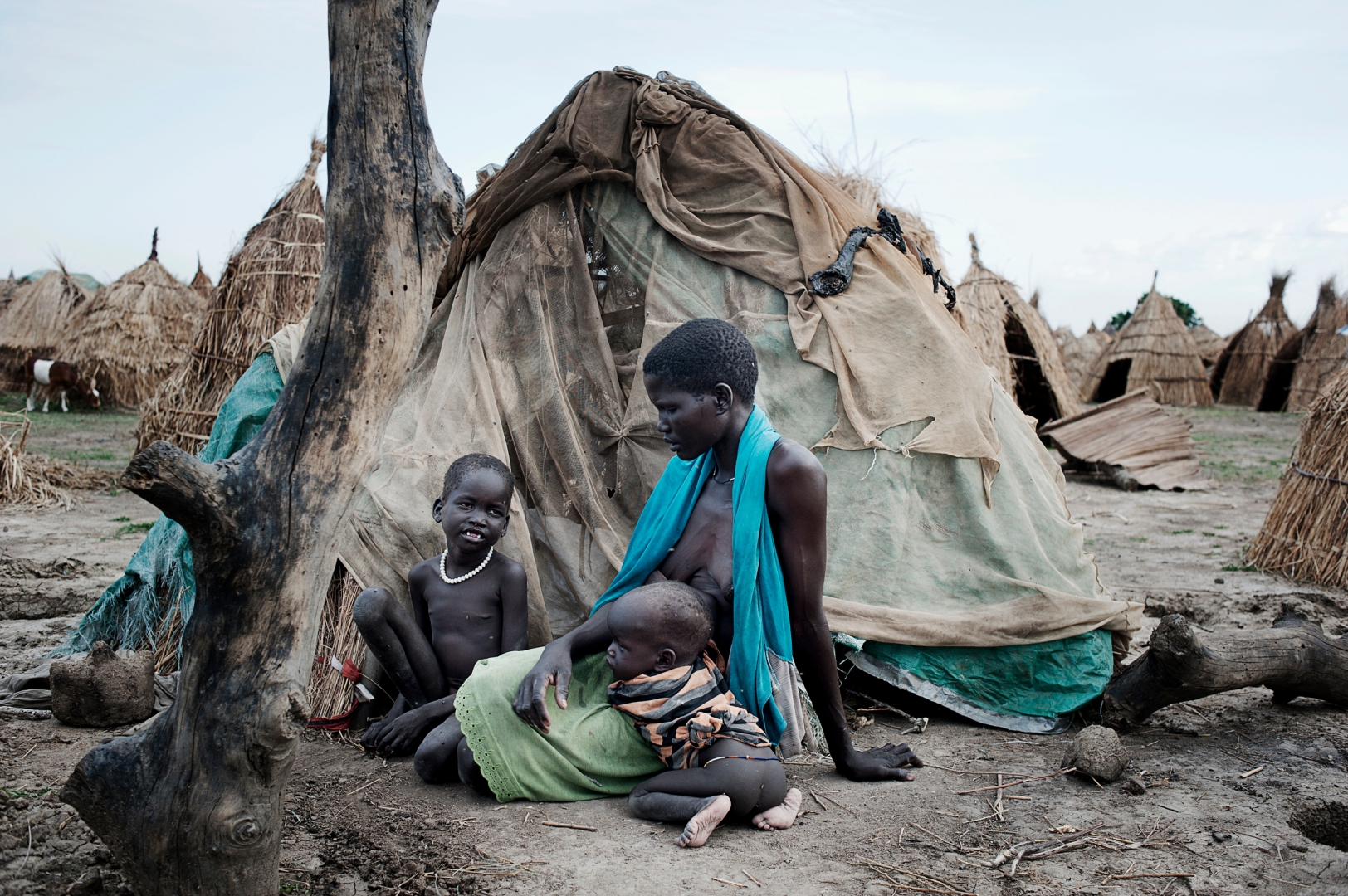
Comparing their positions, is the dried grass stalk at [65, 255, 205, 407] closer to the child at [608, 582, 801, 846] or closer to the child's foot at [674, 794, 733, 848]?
the child at [608, 582, 801, 846]

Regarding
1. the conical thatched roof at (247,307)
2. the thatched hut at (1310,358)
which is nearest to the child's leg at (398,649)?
the conical thatched roof at (247,307)

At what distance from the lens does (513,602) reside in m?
3.12

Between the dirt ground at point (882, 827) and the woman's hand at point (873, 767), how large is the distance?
1.4 inches

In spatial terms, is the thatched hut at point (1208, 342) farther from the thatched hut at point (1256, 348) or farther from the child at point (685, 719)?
the child at point (685, 719)

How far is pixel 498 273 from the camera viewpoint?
4121mm

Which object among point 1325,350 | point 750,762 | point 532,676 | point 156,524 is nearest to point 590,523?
point 532,676

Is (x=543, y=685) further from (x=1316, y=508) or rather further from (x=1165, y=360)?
(x=1165, y=360)

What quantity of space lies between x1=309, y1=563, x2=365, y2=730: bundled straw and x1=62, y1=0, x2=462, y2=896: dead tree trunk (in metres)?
1.30

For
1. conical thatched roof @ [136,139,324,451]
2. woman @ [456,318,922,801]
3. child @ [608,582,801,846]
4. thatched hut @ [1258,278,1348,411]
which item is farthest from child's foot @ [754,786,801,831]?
thatched hut @ [1258,278,1348,411]

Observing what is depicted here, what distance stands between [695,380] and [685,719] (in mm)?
922

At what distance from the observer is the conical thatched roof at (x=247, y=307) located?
7.71m

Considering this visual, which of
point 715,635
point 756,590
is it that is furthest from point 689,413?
point 715,635

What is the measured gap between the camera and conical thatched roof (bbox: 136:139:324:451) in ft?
25.3

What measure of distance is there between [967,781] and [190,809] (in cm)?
212
